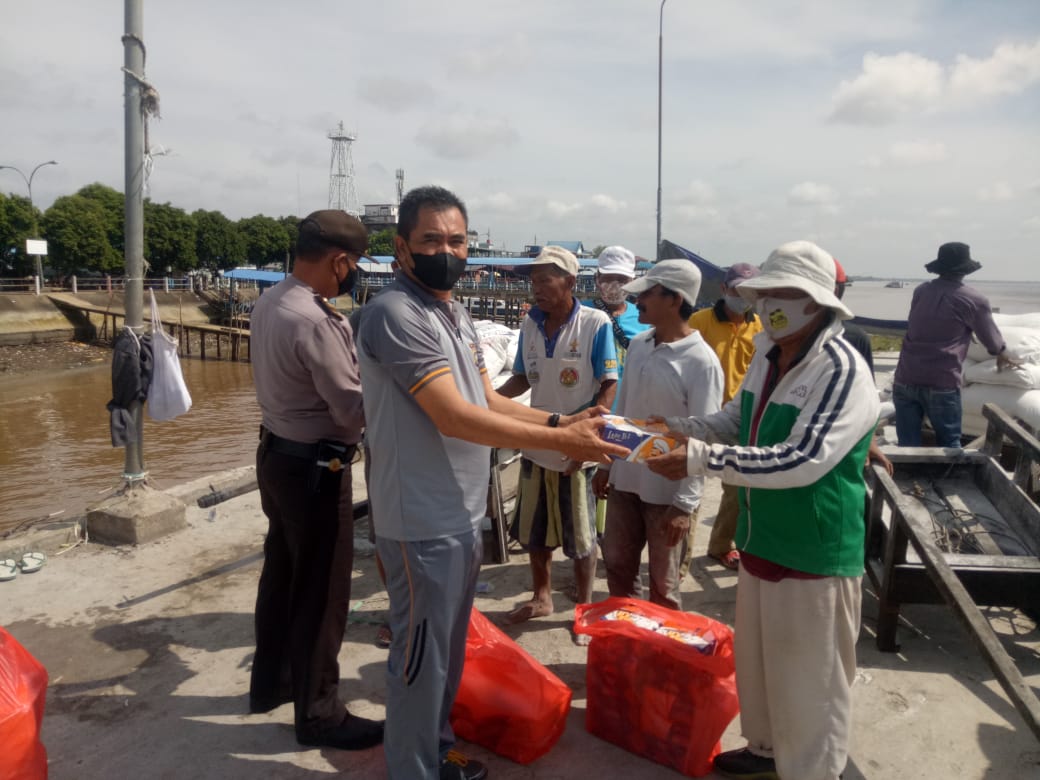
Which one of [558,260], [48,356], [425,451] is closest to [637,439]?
[425,451]

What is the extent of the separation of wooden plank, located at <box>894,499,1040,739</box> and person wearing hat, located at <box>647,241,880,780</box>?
1.69 feet

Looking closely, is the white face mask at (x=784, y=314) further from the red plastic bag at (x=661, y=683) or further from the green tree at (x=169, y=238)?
the green tree at (x=169, y=238)

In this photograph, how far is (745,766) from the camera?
96.4 inches

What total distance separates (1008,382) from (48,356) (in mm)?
30886

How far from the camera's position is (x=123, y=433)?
455cm

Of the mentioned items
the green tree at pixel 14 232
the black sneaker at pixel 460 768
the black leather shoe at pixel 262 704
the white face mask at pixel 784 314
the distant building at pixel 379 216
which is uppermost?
the distant building at pixel 379 216

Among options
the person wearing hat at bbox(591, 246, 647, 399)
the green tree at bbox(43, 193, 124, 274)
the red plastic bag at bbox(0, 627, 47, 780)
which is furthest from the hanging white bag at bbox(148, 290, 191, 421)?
the green tree at bbox(43, 193, 124, 274)

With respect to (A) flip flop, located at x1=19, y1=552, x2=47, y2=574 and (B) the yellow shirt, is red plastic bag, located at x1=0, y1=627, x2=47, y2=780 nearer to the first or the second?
(A) flip flop, located at x1=19, y1=552, x2=47, y2=574

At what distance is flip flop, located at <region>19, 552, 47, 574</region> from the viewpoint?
4.07m

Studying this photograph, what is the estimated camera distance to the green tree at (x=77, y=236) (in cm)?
3647

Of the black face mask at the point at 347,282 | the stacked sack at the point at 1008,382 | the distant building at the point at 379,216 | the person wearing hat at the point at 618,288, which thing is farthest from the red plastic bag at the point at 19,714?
the distant building at the point at 379,216

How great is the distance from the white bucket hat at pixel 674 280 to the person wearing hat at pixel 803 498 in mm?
773

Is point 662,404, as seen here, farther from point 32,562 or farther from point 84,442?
point 84,442

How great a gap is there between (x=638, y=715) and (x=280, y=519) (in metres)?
1.52
